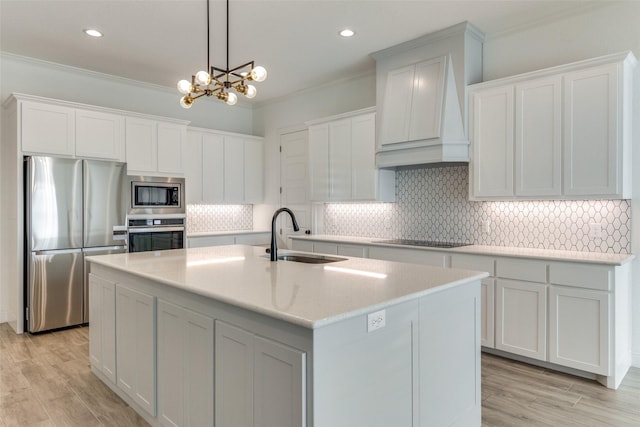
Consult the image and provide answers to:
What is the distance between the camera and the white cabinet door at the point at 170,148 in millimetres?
5113

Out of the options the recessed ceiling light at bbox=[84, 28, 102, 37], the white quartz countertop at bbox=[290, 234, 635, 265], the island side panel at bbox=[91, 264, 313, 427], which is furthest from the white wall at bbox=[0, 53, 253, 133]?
the white quartz countertop at bbox=[290, 234, 635, 265]

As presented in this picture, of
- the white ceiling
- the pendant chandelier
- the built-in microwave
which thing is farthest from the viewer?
the built-in microwave

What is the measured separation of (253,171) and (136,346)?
4254 mm

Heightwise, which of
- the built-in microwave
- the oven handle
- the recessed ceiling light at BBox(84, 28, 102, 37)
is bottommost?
the oven handle

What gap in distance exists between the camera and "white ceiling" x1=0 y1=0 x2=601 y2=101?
3396 mm

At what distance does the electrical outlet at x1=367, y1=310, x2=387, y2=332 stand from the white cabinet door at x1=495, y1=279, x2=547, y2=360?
2078mm

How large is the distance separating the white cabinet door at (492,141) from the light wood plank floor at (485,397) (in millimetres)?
1525

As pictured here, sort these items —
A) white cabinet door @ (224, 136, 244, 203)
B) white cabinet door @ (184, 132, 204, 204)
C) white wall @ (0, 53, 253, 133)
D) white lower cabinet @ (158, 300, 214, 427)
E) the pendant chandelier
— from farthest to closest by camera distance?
white cabinet door @ (224, 136, 244, 203) < white cabinet door @ (184, 132, 204, 204) < white wall @ (0, 53, 253, 133) < the pendant chandelier < white lower cabinet @ (158, 300, 214, 427)

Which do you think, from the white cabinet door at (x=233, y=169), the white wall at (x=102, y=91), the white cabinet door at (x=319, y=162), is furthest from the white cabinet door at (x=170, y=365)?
the white cabinet door at (x=233, y=169)

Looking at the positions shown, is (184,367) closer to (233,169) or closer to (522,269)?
(522,269)

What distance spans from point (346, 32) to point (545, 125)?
1.98 metres

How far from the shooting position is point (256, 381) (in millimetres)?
1654

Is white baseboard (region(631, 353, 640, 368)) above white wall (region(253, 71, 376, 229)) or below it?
below

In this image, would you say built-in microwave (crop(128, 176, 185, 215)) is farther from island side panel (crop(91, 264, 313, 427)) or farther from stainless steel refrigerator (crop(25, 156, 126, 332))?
island side panel (crop(91, 264, 313, 427))
